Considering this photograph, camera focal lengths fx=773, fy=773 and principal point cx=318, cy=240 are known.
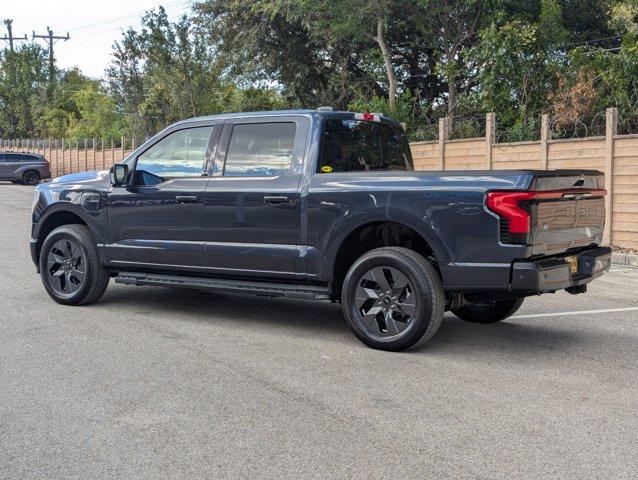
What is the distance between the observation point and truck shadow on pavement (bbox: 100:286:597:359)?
645 centimetres

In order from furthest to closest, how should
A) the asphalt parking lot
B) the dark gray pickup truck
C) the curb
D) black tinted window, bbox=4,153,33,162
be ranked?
1. black tinted window, bbox=4,153,33,162
2. the curb
3. the dark gray pickup truck
4. the asphalt parking lot

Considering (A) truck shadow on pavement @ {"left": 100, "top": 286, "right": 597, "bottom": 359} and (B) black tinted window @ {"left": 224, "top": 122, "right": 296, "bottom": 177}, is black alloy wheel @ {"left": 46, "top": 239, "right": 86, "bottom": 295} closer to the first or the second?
(A) truck shadow on pavement @ {"left": 100, "top": 286, "right": 597, "bottom": 359}

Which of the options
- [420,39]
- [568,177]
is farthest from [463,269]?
[420,39]

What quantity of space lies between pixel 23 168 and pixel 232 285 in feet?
109

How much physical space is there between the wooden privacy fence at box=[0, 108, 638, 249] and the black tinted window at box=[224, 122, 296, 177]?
311 inches

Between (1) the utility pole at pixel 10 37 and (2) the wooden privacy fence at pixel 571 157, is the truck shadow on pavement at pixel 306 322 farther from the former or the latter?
(1) the utility pole at pixel 10 37

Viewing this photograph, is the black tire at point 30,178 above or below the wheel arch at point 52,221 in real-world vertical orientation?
above

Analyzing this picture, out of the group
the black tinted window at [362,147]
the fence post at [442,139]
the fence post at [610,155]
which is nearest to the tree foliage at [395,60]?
the fence post at [442,139]

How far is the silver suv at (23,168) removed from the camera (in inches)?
1455

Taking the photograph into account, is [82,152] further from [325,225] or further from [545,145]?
[325,225]

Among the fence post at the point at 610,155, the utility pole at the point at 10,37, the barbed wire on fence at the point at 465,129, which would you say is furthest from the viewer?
the utility pole at the point at 10,37

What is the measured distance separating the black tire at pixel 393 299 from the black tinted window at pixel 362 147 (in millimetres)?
1031

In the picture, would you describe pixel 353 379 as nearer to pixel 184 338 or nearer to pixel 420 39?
pixel 184 338

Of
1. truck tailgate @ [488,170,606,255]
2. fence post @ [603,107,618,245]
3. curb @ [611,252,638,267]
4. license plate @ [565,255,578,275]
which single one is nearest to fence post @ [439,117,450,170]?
fence post @ [603,107,618,245]
